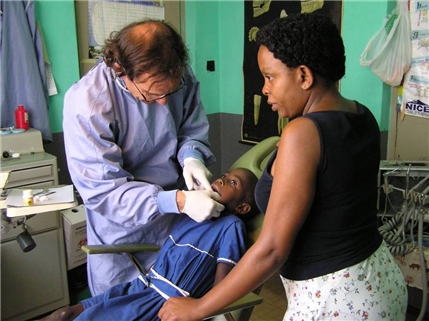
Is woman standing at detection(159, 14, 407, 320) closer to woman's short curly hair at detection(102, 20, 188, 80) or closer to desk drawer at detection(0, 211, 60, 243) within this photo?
woman's short curly hair at detection(102, 20, 188, 80)

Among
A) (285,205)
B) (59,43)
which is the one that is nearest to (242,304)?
(285,205)

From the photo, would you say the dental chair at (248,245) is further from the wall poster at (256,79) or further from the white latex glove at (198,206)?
Answer: the wall poster at (256,79)

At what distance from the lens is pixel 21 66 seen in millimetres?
2752

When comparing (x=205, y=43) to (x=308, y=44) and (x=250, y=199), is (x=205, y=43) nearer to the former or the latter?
(x=250, y=199)

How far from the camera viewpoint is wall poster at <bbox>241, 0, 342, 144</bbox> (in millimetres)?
3357

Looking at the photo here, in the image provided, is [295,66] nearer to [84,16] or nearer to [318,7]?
[318,7]

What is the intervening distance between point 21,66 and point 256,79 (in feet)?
6.09

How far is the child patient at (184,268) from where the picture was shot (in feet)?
4.63

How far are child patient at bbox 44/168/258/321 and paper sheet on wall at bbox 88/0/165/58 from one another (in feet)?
7.04

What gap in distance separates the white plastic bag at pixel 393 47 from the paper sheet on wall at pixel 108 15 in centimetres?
188

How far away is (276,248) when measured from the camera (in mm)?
944

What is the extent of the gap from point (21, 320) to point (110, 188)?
1791mm

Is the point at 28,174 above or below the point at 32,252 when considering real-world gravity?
above

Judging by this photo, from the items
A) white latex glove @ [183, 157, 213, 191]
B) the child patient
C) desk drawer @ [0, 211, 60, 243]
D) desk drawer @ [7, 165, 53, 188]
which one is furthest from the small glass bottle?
desk drawer @ [0, 211, 60, 243]
